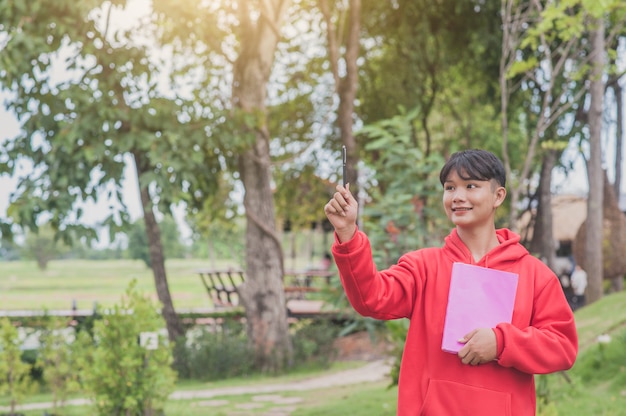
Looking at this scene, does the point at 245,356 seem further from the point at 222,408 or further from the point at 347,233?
the point at 347,233

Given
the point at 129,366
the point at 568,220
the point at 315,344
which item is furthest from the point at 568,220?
the point at 129,366

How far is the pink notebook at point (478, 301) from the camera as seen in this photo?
254cm

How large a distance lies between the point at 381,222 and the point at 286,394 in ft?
9.79

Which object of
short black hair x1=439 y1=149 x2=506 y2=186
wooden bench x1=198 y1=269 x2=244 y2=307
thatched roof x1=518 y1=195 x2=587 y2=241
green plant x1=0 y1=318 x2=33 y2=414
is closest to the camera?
short black hair x1=439 y1=149 x2=506 y2=186

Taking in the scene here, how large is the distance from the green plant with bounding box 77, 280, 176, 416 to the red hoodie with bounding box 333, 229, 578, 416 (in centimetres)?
392

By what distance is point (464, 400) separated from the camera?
255cm

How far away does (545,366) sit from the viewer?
8.36 feet

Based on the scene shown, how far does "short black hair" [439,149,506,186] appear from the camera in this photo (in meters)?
2.60

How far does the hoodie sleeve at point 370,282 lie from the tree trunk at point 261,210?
917 centimetres

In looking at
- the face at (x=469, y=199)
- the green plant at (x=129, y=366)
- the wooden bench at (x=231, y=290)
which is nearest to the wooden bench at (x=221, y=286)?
the wooden bench at (x=231, y=290)

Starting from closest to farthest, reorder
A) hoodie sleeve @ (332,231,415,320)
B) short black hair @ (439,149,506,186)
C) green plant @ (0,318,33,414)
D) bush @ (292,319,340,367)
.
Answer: hoodie sleeve @ (332,231,415,320) < short black hair @ (439,149,506,186) < green plant @ (0,318,33,414) < bush @ (292,319,340,367)

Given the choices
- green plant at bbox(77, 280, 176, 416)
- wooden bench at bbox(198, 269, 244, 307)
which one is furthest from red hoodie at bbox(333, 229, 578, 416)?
wooden bench at bbox(198, 269, 244, 307)

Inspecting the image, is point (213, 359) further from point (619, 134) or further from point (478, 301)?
point (619, 134)

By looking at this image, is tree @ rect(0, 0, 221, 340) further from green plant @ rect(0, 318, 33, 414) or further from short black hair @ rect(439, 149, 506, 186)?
short black hair @ rect(439, 149, 506, 186)
